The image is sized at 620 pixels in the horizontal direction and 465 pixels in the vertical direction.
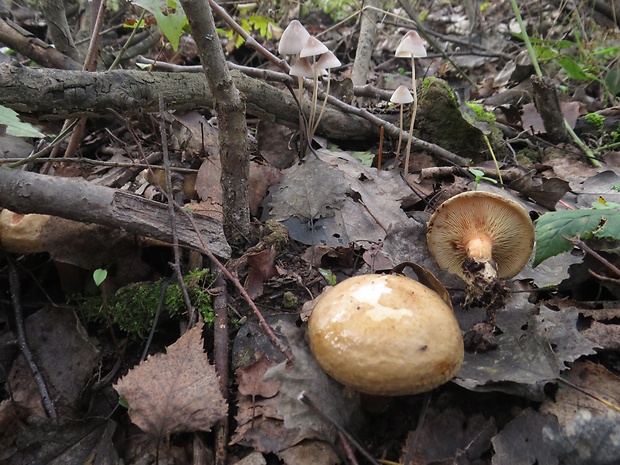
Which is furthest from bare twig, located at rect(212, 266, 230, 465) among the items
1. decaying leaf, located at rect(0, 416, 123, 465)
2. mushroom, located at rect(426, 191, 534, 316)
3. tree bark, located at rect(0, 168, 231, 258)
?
mushroom, located at rect(426, 191, 534, 316)

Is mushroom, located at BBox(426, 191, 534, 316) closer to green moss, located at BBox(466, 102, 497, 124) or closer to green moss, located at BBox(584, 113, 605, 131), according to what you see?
green moss, located at BBox(466, 102, 497, 124)

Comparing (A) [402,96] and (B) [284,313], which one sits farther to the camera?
(A) [402,96]

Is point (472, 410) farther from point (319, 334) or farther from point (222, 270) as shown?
point (222, 270)

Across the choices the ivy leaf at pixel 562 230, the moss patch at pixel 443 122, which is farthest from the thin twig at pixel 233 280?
the moss patch at pixel 443 122

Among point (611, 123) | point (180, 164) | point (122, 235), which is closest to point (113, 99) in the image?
point (180, 164)

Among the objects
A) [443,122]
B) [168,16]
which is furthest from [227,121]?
[443,122]

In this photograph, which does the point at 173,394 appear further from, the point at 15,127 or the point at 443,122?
the point at 443,122

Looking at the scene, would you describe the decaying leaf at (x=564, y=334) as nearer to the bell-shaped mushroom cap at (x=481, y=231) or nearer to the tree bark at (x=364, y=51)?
the bell-shaped mushroom cap at (x=481, y=231)
